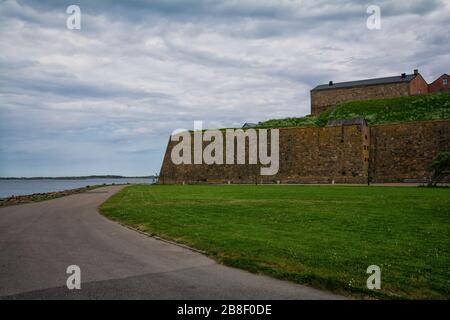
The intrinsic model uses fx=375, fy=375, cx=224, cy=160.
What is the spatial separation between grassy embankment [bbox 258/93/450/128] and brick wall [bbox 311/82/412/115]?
8898mm

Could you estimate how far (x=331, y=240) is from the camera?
37.8 feet

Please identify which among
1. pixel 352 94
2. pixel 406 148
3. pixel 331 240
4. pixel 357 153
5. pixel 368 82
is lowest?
pixel 331 240

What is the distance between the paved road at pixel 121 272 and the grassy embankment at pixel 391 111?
5580 centimetres

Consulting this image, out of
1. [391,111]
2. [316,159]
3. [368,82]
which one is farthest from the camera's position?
[368,82]

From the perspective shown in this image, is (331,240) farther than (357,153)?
No

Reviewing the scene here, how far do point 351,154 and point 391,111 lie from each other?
1419 cm

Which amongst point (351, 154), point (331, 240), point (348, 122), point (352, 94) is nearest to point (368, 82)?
point (352, 94)

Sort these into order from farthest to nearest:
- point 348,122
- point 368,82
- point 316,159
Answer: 1. point 368,82
2. point 316,159
3. point 348,122

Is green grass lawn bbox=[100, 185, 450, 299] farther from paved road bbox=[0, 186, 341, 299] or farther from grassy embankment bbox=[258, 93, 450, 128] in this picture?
grassy embankment bbox=[258, 93, 450, 128]

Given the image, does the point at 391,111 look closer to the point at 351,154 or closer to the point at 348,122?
the point at 348,122

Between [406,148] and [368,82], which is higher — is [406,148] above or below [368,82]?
below
